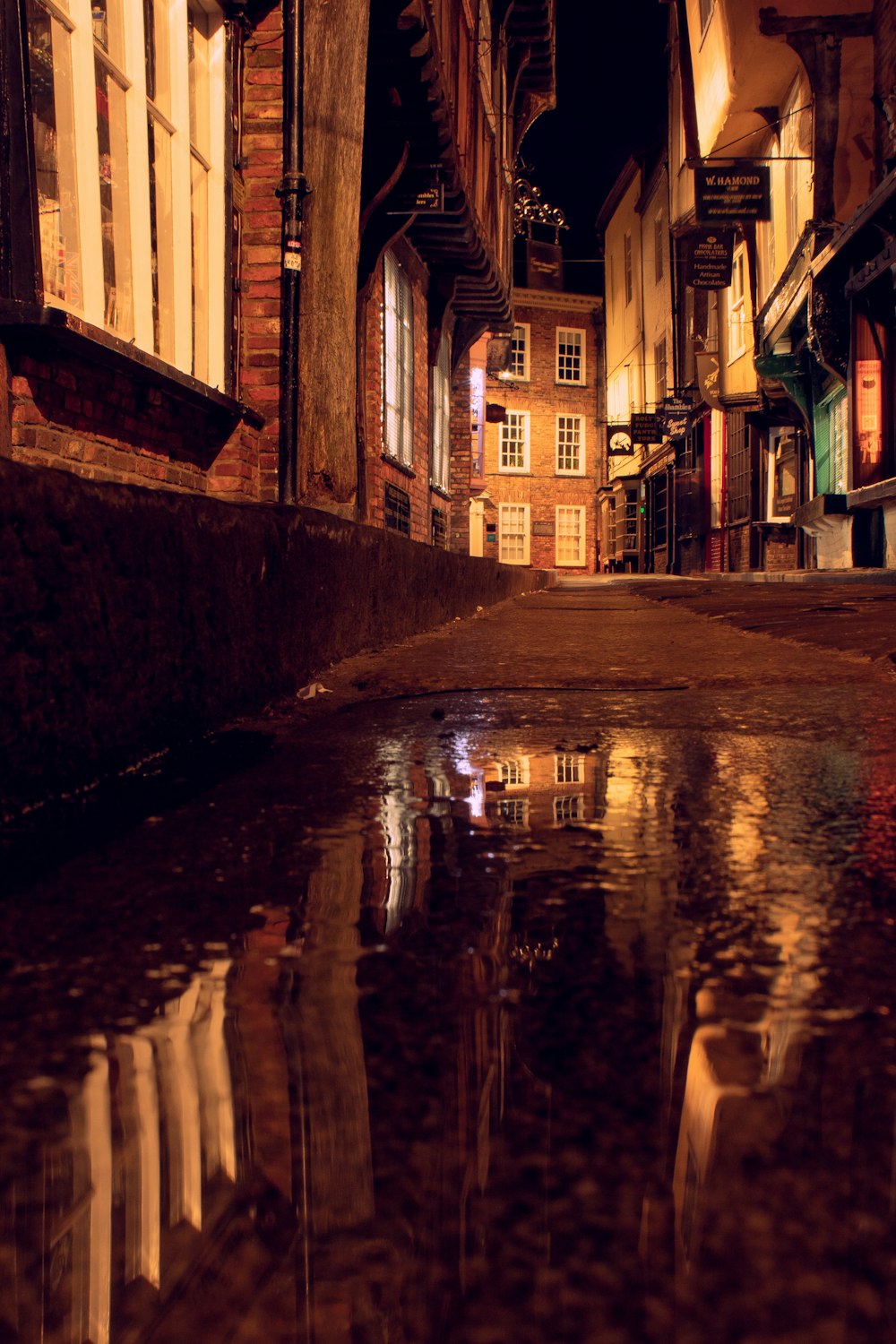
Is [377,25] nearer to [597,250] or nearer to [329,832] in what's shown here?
[329,832]

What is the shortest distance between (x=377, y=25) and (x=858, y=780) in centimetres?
561

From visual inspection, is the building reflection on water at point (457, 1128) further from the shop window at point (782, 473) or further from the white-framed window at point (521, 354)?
the white-framed window at point (521, 354)

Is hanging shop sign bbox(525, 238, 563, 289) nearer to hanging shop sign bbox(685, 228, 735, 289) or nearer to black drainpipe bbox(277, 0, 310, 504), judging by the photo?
hanging shop sign bbox(685, 228, 735, 289)

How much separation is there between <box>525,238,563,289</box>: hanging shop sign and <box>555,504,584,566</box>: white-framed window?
6.25m

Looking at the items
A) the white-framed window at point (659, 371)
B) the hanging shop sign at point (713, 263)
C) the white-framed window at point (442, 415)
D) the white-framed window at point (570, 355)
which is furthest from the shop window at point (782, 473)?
the white-framed window at point (570, 355)

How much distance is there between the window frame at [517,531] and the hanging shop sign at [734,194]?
52.0ft

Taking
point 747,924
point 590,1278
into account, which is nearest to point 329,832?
point 747,924

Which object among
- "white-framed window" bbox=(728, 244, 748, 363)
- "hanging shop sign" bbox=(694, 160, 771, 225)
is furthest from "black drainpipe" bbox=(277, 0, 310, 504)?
"white-framed window" bbox=(728, 244, 748, 363)

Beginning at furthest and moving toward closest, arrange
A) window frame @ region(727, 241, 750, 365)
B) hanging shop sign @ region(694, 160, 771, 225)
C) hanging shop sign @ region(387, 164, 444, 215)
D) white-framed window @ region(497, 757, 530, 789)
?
window frame @ region(727, 241, 750, 365) < hanging shop sign @ region(694, 160, 771, 225) < hanging shop sign @ region(387, 164, 444, 215) < white-framed window @ region(497, 757, 530, 789)

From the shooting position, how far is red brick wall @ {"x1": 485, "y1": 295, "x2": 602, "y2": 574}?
3169 centimetres

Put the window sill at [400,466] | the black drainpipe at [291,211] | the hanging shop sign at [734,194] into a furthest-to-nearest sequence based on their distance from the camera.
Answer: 1. the hanging shop sign at [734,194]
2. the window sill at [400,466]
3. the black drainpipe at [291,211]

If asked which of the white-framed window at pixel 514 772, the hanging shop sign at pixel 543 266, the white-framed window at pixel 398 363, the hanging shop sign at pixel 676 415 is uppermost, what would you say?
the hanging shop sign at pixel 543 266

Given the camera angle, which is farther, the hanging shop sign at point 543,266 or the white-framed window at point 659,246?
the hanging shop sign at point 543,266

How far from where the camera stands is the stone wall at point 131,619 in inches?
55.8
